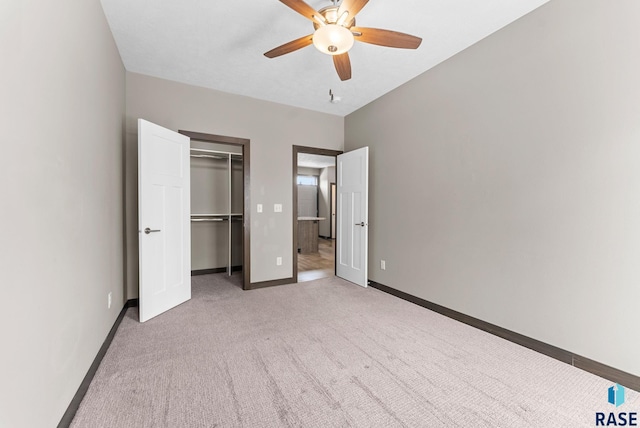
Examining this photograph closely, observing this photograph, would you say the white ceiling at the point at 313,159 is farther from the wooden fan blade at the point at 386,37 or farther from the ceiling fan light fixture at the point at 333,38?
the ceiling fan light fixture at the point at 333,38

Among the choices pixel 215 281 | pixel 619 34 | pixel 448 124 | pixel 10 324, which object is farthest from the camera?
pixel 215 281

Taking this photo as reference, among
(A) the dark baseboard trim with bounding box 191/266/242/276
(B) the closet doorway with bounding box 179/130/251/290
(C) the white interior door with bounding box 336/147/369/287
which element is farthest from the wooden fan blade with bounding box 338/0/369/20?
(A) the dark baseboard trim with bounding box 191/266/242/276

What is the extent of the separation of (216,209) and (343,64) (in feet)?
11.8

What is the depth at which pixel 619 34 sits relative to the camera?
1838 mm

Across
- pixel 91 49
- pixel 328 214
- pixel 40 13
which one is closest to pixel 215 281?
pixel 91 49

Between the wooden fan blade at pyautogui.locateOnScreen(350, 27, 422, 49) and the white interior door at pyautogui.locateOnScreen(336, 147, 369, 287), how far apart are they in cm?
183

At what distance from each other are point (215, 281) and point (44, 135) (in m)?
3.44

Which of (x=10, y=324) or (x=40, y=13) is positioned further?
(x=40, y=13)

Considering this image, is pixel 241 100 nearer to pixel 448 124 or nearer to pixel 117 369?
pixel 448 124

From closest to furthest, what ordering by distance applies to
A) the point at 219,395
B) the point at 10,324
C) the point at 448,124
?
the point at 10,324
the point at 219,395
the point at 448,124

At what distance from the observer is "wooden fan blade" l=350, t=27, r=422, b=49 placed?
1.99 metres

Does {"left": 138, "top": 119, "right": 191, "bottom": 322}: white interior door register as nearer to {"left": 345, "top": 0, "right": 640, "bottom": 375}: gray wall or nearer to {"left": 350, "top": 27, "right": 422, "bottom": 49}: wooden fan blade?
{"left": 350, "top": 27, "right": 422, "bottom": 49}: wooden fan blade

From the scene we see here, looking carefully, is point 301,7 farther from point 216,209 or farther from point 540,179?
point 216,209

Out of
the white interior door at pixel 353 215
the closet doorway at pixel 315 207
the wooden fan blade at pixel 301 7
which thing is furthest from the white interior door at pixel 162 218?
the closet doorway at pixel 315 207
